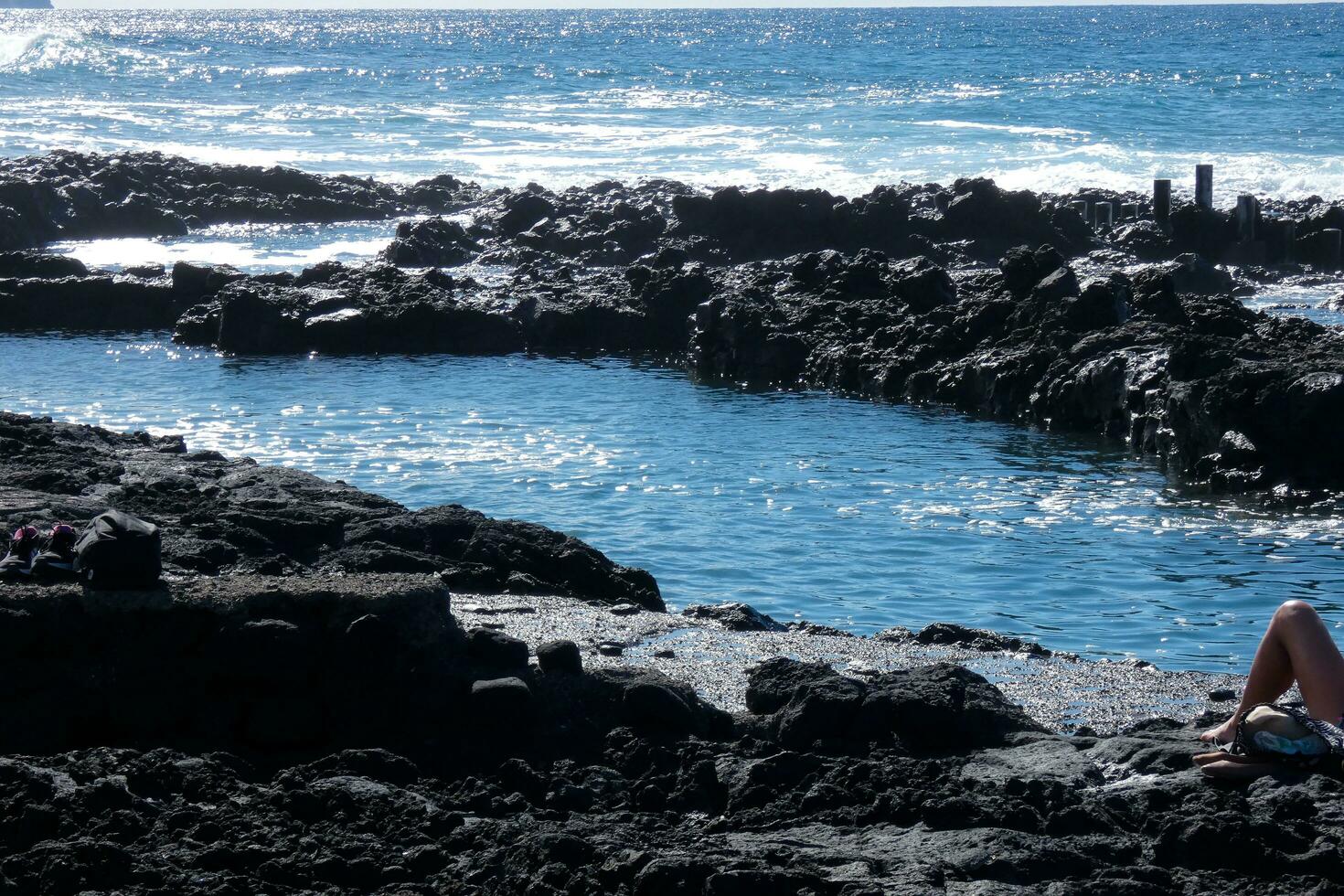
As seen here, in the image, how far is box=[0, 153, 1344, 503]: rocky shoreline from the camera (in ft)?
56.3

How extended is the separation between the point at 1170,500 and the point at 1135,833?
949 centimetres

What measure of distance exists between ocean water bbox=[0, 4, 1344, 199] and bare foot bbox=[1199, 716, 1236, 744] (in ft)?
102

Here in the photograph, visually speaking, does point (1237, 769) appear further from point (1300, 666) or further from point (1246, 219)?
point (1246, 219)

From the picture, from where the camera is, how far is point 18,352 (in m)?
23.5

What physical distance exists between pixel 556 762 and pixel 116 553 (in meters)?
2.33

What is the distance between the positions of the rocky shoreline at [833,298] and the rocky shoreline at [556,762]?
7.83 meters

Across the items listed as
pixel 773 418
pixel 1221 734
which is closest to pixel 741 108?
pixel 773 418

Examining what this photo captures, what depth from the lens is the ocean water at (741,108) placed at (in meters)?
45.0

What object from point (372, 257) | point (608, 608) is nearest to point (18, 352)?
point (372, 257)

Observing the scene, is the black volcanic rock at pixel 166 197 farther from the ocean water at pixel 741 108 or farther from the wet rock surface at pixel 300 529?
the wet rock surface at pixel 300 529

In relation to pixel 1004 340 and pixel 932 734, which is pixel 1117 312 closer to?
pixel 1004 340

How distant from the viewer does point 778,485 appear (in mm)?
15867

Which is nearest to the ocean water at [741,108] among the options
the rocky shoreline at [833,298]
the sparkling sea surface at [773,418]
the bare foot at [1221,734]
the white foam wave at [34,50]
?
the sparkling sea surface at [773,418]

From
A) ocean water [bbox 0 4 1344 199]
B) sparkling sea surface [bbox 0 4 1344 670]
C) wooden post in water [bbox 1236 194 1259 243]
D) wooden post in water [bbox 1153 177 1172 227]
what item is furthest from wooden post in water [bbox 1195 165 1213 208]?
ocean water [bbox 0 4 1344 199]
